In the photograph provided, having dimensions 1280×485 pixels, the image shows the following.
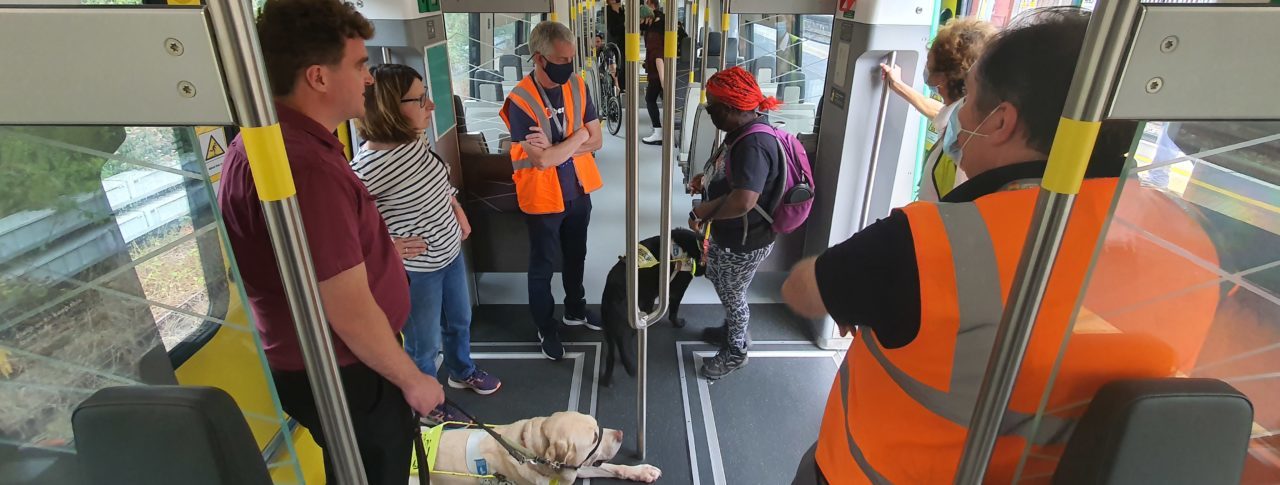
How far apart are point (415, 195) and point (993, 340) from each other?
5.99 feet

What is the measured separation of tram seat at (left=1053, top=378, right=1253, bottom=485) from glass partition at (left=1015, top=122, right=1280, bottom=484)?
0.05 m

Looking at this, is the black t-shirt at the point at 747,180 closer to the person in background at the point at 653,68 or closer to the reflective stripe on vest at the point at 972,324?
the reflective stripe on vest at the point at 972,324

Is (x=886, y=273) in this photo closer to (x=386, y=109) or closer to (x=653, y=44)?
(x=386, y=109)

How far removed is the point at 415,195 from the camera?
2156 mm

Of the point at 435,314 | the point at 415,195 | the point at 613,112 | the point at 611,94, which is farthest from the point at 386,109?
the point at 611,94

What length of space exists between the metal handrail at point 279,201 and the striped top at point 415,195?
131 cm

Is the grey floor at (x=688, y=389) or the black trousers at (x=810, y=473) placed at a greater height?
the black trousers at (x=810, y=473)

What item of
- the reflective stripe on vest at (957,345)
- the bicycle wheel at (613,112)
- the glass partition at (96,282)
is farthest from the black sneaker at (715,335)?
the bicycle wheel at (613,112)

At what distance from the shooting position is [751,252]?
292 centimetres

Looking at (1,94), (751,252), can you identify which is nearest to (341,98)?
(1,94)

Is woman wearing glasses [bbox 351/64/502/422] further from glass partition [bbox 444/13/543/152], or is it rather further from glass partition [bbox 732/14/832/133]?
glass partition [bbox 732/14/832/133]

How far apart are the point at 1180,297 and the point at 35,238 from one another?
65.1 inches

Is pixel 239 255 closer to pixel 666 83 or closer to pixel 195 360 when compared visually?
pixel 195 360

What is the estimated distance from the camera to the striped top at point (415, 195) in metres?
2.07
